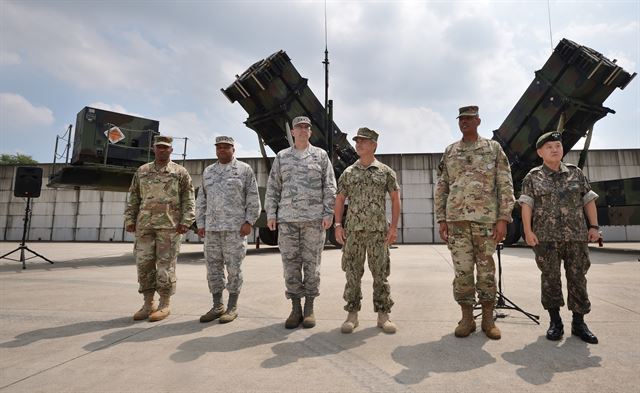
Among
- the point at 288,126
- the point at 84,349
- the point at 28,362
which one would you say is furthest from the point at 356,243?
the point at 288,126

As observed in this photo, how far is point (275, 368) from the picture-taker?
72.9 inches

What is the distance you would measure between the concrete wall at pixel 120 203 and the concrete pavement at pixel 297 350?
11.2 metres

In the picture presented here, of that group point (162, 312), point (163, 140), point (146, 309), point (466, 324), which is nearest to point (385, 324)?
point (466, 324)

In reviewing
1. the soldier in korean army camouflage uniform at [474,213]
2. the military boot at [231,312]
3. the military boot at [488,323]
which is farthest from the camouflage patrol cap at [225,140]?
the military boot at [488,323]

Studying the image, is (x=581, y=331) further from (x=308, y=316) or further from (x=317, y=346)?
(x=308, y=316)

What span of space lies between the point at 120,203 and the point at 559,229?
62.1ft

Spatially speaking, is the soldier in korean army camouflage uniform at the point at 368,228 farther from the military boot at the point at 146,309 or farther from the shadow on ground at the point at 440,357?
the military boot at the point at 146,309

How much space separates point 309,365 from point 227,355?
0.53 m

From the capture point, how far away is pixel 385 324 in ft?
8.38

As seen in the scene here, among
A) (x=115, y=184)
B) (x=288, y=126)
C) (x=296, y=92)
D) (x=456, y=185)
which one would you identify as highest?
(x=296, y=92)

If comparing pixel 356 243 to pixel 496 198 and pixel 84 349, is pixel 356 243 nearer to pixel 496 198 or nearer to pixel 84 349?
pixel 496 198

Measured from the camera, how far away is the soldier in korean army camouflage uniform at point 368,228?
267 cm

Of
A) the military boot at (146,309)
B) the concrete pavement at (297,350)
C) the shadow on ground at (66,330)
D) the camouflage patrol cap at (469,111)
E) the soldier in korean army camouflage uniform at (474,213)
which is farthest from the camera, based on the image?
the military boot at (146,309)

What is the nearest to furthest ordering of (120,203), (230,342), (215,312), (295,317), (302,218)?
(230,342), (295,317), (302,218), (215,312), (120,203)
